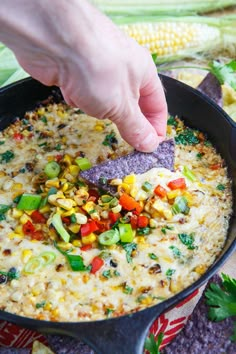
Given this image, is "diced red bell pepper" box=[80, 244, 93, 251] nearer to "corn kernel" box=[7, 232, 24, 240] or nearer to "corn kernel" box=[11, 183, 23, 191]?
"corn kernel" box=[7, 232, 24, 240]

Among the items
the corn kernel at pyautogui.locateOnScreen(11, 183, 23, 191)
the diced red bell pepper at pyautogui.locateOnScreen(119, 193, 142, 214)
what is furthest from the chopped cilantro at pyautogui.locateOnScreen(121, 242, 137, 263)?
the corn kernel at pyautogui.locateOnScreen(11, 183, 23, 191)

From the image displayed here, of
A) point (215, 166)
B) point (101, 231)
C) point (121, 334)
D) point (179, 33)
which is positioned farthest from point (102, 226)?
point (179, 33)

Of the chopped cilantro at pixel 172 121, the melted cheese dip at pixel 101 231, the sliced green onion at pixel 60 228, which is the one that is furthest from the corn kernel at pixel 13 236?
the chopped cilantro at pixel 172 121

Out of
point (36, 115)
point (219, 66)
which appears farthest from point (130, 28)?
point (36, 115)

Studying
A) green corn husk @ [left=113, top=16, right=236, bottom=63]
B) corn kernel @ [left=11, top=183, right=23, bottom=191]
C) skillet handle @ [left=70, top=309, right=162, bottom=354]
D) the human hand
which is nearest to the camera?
the human hand

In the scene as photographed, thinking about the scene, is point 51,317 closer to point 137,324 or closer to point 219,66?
point 137,324

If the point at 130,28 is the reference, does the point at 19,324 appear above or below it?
below
